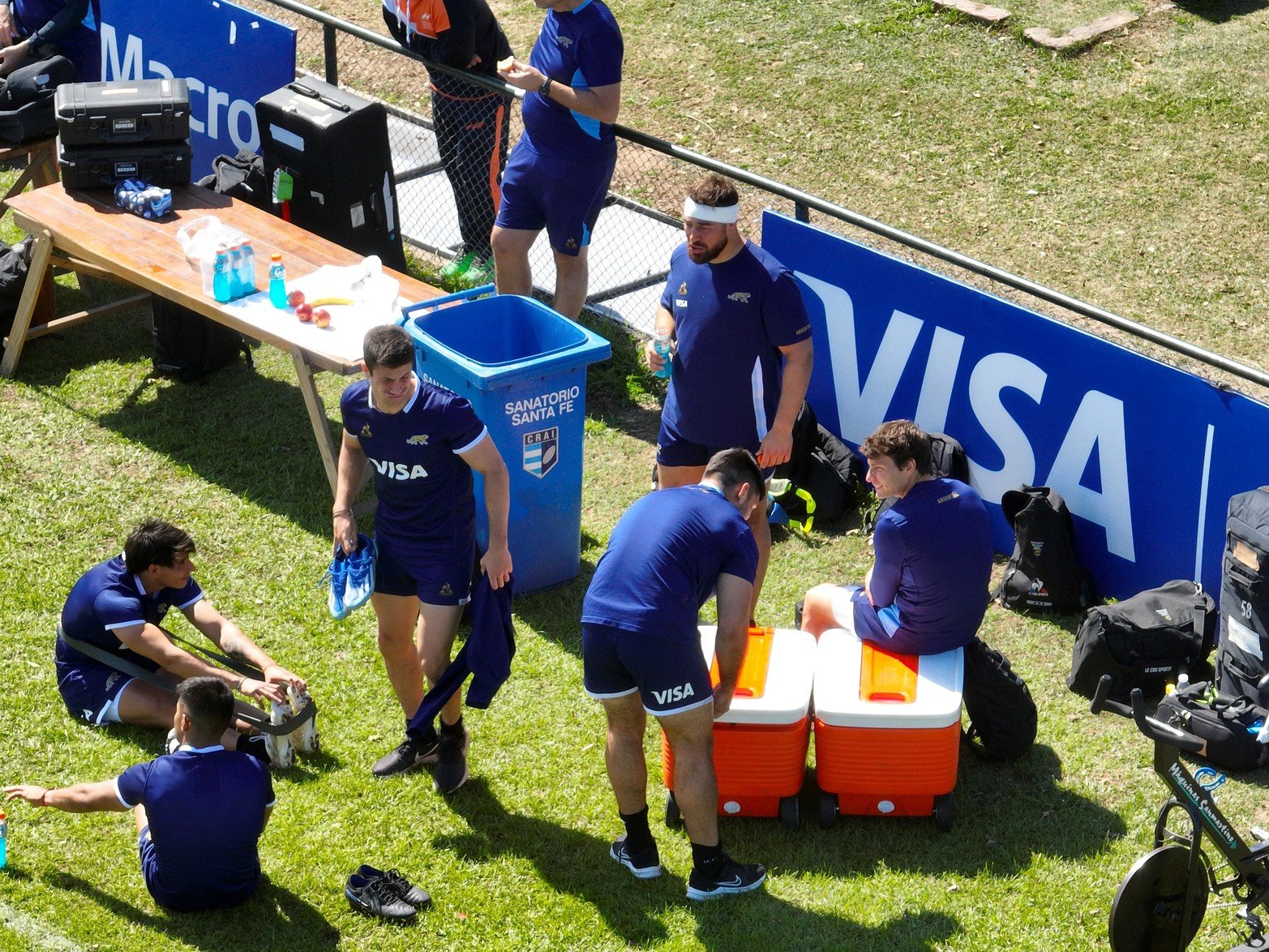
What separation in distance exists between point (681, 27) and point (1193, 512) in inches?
343

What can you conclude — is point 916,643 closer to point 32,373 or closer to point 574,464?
point 574,464

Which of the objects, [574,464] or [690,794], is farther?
[574,464]

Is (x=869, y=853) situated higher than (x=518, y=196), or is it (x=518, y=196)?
(x=518, y=196)

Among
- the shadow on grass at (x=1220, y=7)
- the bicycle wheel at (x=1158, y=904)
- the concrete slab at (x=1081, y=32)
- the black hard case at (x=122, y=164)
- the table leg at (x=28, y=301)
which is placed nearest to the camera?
the bicycle wheel at (x=1158, y=904)

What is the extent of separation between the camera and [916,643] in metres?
6.17

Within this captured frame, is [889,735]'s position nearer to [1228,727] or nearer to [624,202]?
[1228,727]

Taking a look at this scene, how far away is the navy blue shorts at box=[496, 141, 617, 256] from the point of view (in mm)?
8586

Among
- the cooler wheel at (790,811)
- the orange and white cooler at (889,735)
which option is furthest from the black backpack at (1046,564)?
the cooler wheel at (790,811)

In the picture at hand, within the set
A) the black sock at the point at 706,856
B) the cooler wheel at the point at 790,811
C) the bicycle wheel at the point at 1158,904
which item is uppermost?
the bicycle wheel at the point at 1158,904

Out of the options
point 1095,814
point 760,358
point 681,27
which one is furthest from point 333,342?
point 681,27

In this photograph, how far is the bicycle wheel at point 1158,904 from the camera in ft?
16.5

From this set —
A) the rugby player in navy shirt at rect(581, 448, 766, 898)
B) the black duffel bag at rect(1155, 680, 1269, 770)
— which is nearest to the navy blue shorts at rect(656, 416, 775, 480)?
the rugby player in navy shirt at rect(581, 448, 766, 898)

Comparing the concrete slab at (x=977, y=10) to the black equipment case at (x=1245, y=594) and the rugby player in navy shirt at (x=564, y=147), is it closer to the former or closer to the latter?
the rugby player in navy shirt at (x=564, y=147)

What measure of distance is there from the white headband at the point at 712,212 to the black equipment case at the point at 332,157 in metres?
3.62
